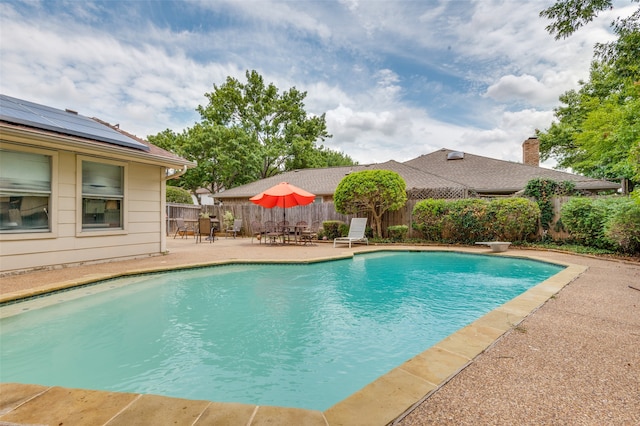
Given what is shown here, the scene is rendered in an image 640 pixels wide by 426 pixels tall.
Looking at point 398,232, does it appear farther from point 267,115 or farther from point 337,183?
point 267,115

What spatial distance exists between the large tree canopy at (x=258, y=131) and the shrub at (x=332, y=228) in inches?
551

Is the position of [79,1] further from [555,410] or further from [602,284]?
[602,284]

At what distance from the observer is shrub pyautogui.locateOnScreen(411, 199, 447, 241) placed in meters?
12.1

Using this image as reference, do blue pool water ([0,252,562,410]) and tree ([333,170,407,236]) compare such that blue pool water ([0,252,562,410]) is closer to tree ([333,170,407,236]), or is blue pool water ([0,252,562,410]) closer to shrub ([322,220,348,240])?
tree ([333,170,407,236])

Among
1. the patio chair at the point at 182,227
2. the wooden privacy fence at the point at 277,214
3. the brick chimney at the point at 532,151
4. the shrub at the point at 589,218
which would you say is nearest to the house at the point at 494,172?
the brick chimney at the point at 532,151

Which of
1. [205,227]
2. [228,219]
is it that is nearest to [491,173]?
[228,219]

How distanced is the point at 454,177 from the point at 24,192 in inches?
693

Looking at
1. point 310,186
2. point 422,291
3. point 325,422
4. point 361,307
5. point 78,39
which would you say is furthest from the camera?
point 310,186

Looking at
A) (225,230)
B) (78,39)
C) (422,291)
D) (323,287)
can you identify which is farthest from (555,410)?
(225,230)

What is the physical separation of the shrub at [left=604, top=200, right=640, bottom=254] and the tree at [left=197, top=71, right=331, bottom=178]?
24.5 meters

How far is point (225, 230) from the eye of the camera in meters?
16.6

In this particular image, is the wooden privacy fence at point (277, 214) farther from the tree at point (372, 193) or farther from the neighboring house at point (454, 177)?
the neighboring house at point (454, 177)

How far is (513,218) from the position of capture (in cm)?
1092

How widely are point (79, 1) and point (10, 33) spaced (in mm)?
1917
